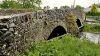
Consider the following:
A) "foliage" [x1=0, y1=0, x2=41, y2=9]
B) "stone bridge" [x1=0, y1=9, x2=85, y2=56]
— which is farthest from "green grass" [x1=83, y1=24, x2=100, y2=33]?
"stone bridge" [x1=0, y1=9, x2=85, y2=56]

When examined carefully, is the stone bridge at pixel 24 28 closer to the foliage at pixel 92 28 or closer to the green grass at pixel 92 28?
the green grass at pixel 92 28

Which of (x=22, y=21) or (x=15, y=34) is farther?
(x=22, y=21)

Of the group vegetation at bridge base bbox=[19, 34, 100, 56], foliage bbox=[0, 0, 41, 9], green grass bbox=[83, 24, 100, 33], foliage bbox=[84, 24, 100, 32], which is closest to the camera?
vegetation at bridge base bbox=[19, 34, 100, 56]

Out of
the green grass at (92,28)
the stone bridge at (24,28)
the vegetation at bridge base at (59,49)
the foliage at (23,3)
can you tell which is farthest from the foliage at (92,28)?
the vegetation at bridge base at (59,49)

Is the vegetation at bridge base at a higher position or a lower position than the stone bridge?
lower

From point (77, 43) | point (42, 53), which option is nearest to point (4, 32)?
point (42, 53)

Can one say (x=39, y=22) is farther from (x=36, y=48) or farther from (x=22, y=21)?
(x=22, y=21)

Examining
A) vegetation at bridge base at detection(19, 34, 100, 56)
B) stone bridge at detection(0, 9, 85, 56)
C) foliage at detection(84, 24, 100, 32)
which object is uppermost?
stone bridge at detection(0, 9, 85, 56)

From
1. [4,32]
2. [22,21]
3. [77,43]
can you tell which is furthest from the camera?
[77,43]

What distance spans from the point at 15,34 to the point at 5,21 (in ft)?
3.31

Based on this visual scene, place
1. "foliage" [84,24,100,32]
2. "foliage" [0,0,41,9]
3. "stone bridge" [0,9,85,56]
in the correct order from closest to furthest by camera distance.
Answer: "stone bridge" [0,9,85,56] < "foliage" [84,24,100,32] < "foliage" [0,0,41,9]

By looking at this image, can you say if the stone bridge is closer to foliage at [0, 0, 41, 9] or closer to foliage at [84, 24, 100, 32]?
foliage at [84, 24, 100, 32]

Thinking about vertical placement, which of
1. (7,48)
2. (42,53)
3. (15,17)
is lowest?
(42,53)

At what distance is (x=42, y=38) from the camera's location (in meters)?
17.1
